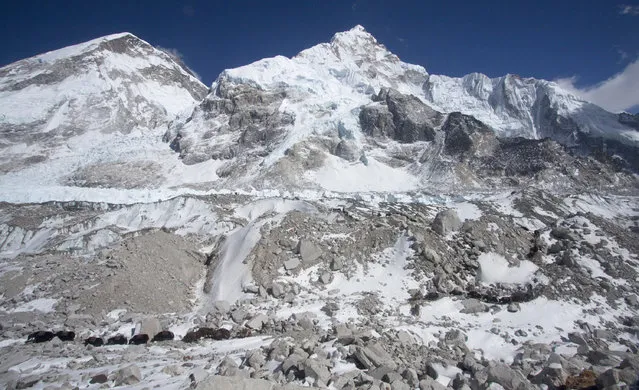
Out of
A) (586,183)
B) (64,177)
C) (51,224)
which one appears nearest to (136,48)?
(64,177)

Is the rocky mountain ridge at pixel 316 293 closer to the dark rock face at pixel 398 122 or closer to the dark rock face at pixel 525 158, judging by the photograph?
the dark rock face at pixel 525 158

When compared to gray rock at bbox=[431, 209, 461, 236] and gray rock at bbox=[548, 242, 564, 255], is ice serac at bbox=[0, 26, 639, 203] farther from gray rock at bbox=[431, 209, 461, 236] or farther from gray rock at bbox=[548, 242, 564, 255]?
gray rock at bbox=[548, 242, 564, 255]

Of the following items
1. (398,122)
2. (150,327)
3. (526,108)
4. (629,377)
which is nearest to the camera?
(629,377)

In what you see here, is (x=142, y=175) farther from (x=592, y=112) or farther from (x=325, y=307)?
(x=592, y=112)

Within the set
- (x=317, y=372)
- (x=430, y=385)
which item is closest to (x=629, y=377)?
(x=430, y=385)

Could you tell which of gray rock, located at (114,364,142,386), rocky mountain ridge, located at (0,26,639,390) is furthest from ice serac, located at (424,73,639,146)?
gray rock, located at (114,364,142,386)

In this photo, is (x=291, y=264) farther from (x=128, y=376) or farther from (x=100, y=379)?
(x=100, y=379)
